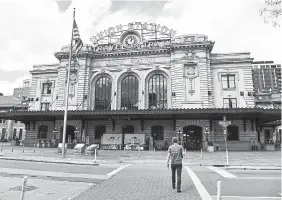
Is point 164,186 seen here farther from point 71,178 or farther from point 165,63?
point 165,63

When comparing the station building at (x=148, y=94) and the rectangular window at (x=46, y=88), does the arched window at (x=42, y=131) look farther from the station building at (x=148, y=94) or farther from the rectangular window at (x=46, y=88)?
the rectangular window at (x=46, y=88)

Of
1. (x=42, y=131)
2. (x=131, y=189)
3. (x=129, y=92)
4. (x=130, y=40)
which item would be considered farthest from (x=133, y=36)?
(x=131, y=189)

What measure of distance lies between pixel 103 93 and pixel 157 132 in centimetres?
1200

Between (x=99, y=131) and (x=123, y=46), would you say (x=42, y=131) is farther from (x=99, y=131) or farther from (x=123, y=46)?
(x=123, y=46)

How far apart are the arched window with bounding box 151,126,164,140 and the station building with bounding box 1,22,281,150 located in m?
0.15

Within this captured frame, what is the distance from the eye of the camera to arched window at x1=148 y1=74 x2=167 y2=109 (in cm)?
4000

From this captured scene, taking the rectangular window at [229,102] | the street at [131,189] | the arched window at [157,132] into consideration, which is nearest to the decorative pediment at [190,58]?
the rectangular window at [229,102]

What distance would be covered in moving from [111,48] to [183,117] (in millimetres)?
17963

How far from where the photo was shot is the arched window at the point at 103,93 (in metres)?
42.0

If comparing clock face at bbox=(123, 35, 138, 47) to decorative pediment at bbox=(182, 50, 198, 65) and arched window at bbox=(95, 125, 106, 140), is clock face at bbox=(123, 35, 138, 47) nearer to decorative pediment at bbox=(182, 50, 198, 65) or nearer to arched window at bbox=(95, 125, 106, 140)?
decorative pediment at bbox=(182, 50, 198, 65)

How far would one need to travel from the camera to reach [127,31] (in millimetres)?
44500

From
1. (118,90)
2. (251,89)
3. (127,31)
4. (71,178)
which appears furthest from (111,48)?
(71,178)

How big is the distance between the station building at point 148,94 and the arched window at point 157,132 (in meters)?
0.15

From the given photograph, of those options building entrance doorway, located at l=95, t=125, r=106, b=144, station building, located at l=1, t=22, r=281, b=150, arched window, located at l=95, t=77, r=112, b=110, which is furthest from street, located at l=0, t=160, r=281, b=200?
arched window, located at l=95, t=77, r=112, b=110
